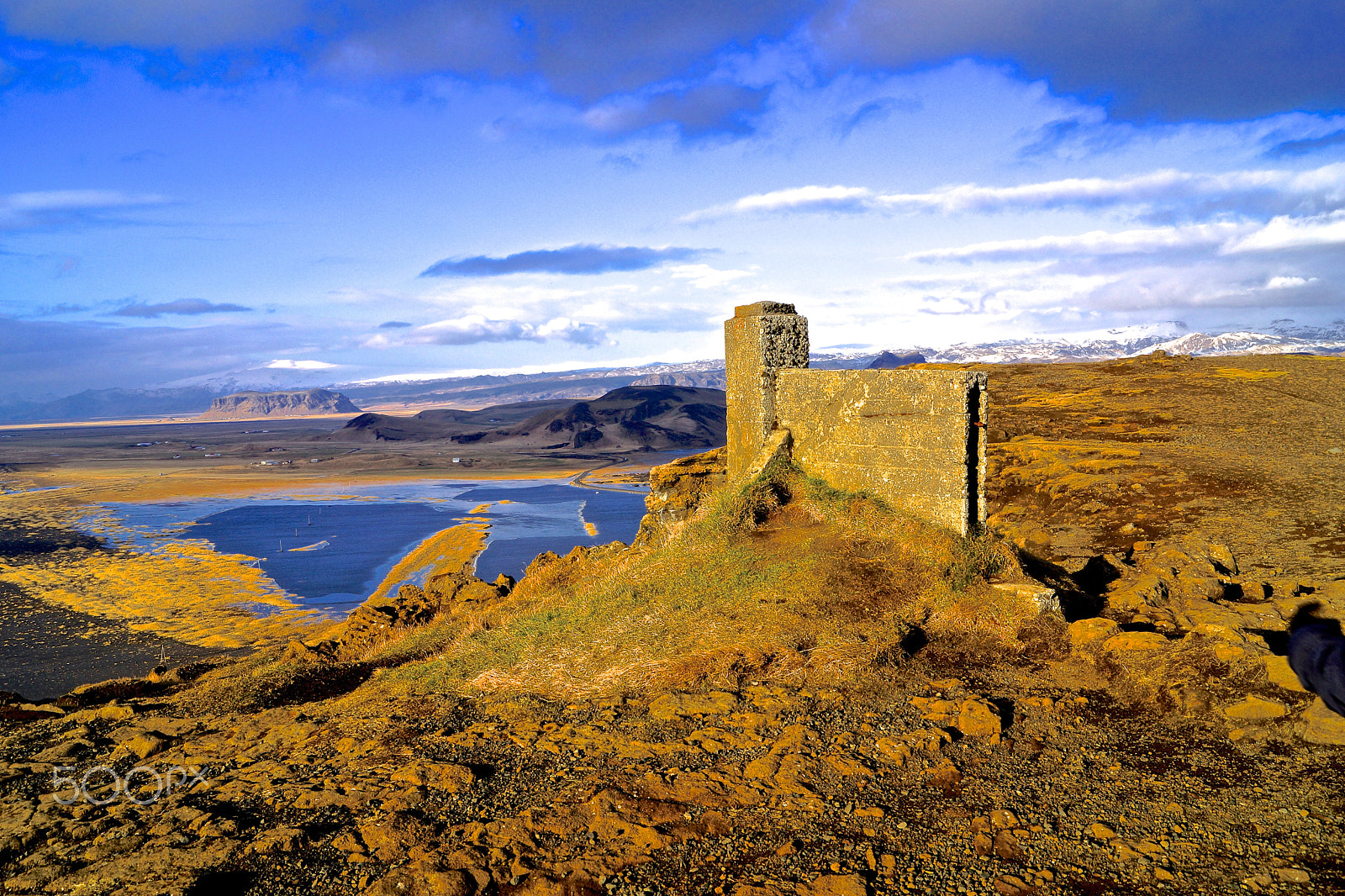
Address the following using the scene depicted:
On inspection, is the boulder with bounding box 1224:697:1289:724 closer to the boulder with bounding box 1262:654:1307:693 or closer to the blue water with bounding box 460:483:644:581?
the boulder with bounding box 1262:654:1307:693

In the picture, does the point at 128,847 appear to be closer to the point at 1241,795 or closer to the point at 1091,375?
the point at 1241,795

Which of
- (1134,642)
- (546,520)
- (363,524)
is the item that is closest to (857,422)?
(1134,642)

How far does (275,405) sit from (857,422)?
213478 mm

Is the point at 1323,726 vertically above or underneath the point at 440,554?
above

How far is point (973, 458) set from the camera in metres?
8.20

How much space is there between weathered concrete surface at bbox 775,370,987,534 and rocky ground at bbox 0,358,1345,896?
1745mm

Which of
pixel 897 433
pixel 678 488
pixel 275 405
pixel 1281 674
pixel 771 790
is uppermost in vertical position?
pixel 275 405

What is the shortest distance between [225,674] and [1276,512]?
16582mm

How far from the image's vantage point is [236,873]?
4.13m

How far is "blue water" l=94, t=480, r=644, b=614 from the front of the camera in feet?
78.5

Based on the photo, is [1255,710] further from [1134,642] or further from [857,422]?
[857,422]

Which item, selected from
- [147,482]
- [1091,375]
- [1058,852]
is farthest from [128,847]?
[147,482]

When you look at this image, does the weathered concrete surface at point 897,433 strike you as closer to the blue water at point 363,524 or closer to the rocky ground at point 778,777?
the rocky ground at point 778,777

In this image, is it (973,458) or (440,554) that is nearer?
(973,458)
